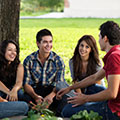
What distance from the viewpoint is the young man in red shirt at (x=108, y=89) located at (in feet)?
10.8

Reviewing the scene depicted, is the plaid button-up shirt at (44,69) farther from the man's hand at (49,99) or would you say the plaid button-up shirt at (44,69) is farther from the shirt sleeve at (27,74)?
the man's hand at (49,99)

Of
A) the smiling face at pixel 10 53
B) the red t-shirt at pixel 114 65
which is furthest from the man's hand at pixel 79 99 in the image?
the smiling face at pixel 10 53

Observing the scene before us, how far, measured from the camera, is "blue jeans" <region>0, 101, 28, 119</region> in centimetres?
407

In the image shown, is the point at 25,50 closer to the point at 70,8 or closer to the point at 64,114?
the point at 64,114

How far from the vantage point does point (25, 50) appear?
999 centimetres

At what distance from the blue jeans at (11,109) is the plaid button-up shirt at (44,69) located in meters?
0.64

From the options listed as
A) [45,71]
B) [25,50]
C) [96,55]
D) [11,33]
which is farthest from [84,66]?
[25,50]

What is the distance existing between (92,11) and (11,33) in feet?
92.8

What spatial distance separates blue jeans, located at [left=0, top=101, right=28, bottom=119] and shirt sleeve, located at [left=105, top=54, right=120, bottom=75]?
1349 millimetres

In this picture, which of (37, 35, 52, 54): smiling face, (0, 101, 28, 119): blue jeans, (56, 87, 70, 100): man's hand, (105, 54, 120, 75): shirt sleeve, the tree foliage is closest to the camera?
(105, 54, 120, 75): shirt sleeve

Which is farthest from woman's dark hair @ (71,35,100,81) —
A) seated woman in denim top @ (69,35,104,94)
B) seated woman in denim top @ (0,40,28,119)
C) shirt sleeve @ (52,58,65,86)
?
seated woman in denim top @ (0,40,28,119)

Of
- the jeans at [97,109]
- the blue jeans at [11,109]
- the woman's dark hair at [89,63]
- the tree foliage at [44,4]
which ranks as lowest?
the blue jeans at [11,109]

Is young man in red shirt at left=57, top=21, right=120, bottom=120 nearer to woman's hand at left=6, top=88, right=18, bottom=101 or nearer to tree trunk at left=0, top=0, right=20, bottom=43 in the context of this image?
woman's hand at left=6, top=88, right=18, bottom=101

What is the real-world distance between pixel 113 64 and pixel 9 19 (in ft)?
10.3
